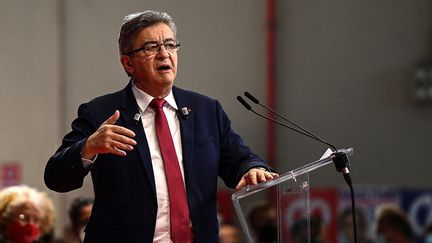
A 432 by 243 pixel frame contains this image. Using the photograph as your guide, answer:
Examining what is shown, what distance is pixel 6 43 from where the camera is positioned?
686 centimetres

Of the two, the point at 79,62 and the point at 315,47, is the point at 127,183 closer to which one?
the point at 79,62

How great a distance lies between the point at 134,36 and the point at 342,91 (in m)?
5.39

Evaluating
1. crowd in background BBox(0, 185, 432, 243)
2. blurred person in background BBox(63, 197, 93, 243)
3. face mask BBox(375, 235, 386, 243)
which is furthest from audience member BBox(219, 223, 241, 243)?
blurred person in background BBox(63, 197, 93, 243)

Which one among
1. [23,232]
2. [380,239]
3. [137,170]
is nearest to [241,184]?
[137,170]

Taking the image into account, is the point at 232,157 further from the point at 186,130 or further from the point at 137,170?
the point at 137,170

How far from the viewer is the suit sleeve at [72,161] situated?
269 centimetres

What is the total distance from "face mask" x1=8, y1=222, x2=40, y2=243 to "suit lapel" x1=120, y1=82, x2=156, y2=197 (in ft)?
4.23

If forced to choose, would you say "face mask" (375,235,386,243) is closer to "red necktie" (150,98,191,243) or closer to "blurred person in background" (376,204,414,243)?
"blurred person in background" (376,204,414,243)

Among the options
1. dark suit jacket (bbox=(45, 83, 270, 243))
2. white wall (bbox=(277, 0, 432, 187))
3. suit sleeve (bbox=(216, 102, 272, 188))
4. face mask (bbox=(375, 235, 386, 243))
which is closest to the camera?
dark suit jacket (bbox=(45, 83, 270, 243))


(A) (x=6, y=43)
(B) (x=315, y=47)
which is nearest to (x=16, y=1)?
(A) (x=6, y=43)

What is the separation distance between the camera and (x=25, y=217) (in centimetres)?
408

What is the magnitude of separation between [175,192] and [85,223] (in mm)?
2095

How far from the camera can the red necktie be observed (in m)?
2.81

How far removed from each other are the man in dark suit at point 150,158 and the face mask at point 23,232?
1244 millimetres
